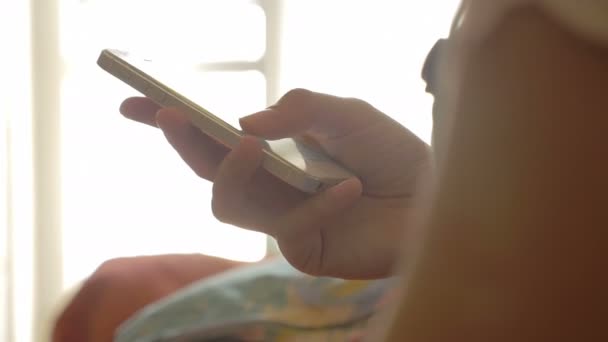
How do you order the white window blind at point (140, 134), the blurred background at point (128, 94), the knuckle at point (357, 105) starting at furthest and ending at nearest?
the white window blind at point (140, 134), the blurred background at point (128, 94), the knuckle at point (357, 105)

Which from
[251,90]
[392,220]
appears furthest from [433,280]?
[251,90]

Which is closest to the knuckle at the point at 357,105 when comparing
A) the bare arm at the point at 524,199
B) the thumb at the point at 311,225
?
the thumb at the point at 311,225

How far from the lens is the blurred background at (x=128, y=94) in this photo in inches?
65.4

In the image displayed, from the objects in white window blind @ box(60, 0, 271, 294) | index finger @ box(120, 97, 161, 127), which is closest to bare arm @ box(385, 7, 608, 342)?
index finger @ box(120, 97, 161, 127)

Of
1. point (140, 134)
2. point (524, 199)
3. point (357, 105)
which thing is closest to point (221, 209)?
point (357, 105)

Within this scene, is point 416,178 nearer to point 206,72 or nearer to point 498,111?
point 498,111

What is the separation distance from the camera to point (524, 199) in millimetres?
208

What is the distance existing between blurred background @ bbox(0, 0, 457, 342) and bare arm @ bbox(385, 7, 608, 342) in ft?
A: 4.72

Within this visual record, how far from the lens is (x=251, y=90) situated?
5.87 feet

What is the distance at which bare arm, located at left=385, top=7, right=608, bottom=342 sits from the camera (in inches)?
7.9

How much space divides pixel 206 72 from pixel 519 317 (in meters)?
1.64

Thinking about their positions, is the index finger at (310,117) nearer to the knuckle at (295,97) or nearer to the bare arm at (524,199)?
the knuckle at (295,97)

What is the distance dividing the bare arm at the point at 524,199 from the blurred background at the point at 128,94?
144 centimetres

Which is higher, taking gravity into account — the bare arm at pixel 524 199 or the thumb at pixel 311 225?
the bare arm at pixel 524 199
